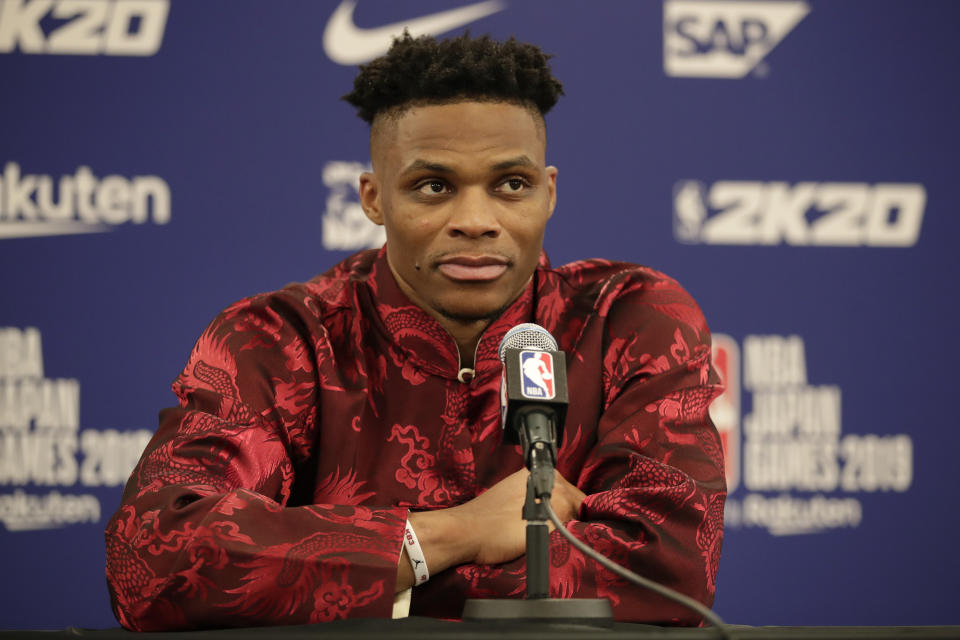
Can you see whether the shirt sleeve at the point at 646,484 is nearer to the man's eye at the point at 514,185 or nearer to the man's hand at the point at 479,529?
the man's hand at the point at 479,529

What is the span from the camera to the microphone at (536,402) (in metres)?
1.08

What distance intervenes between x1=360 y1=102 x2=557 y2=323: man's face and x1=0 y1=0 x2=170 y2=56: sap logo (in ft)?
4.61

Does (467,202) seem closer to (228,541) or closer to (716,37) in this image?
(228,541)

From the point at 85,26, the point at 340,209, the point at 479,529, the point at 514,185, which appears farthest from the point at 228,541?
the point at 85,26

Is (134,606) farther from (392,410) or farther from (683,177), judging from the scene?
(683,177)

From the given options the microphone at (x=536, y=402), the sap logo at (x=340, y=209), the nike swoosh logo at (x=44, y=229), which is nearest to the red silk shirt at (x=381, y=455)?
the microphone at (x=536, y=402)

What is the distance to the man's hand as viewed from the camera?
1.54m

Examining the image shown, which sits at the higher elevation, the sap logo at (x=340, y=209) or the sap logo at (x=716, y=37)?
the sap logo at (x=716, y=37)

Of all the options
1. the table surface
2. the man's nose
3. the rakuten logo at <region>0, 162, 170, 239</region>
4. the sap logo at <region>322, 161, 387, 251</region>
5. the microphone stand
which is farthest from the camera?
the sap logo at <region>322, 161, 387, 251</region>

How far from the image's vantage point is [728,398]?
3.02 m

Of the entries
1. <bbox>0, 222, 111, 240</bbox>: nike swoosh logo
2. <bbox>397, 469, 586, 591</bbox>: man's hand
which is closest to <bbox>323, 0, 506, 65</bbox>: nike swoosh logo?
<bbox>0, 222, 111, 240</bbox>: nike swoosh logo

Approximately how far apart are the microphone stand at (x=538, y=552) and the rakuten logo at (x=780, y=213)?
2.07 metres

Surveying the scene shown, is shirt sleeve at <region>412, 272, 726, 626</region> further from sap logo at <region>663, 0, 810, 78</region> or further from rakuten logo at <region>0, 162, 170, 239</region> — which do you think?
rakuten logo at <region>0, 162, 170, 239</region>

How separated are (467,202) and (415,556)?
2.10 feet
